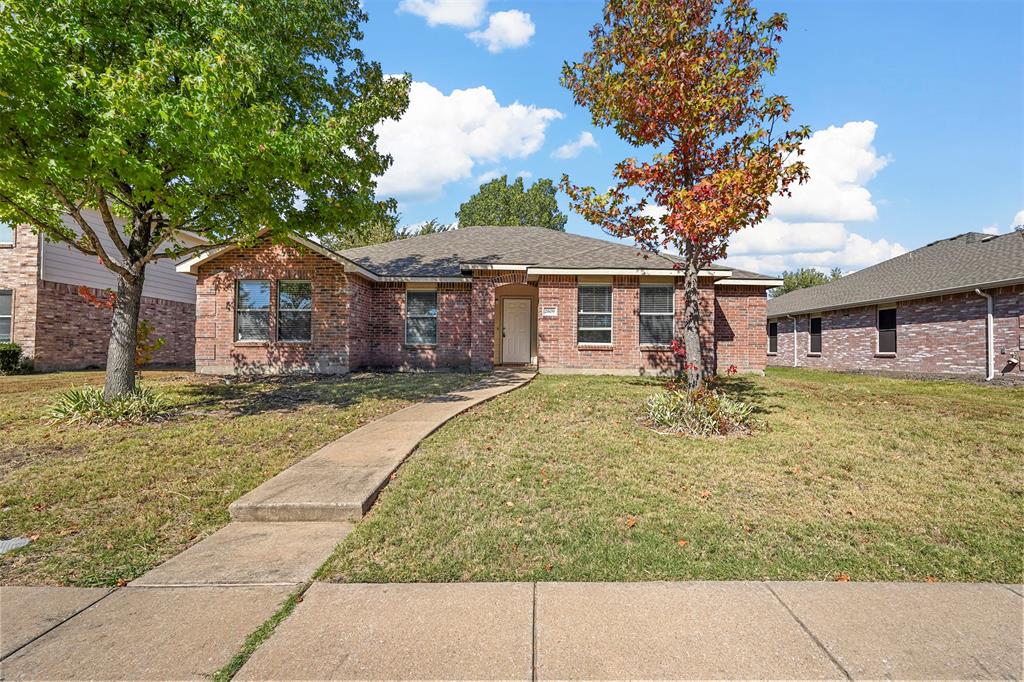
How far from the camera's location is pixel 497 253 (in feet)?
50.9

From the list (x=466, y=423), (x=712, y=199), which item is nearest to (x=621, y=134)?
(x=712, y=199)

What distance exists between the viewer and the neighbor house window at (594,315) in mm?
13711

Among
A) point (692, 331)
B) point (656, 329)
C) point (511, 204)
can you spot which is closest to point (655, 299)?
point (656, 329)

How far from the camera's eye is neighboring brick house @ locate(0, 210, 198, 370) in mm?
14539

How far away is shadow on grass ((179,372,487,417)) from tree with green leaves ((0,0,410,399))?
1.70m

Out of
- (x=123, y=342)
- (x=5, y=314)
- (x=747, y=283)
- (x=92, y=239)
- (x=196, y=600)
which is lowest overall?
(x=196, y=600)

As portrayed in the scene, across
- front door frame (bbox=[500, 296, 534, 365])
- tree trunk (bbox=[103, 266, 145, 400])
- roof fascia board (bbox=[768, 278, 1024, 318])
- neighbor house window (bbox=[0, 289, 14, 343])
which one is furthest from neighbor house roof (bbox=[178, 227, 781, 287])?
neighbor house window (bbox=[0, 289, 14, 343])

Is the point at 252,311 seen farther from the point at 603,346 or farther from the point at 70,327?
the point at 603,346

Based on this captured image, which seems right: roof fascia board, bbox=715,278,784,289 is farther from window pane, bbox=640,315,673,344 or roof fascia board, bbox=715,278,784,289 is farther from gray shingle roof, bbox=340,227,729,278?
window pane, bbox=640,315,673,344

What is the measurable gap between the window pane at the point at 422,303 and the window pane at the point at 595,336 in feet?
15.7

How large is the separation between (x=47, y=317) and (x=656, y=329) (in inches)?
773

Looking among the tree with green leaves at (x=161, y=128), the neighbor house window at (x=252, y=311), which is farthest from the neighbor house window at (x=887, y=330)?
the neighbor house window at (x=252, y=311)

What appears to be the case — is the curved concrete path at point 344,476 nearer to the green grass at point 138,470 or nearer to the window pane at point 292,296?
the green grass at point 138,470

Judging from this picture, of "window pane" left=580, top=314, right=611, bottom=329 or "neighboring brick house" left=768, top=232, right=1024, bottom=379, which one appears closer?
"neighboring brick house" left=768, top=232, right=1024, bottom=379
